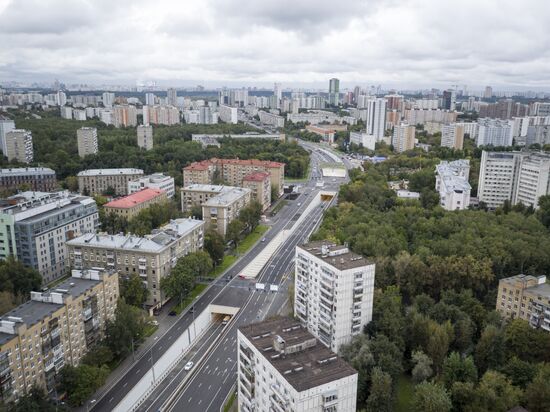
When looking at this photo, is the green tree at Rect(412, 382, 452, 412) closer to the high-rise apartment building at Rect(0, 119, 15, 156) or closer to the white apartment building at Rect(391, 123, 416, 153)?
the high-rise apartment building at Rect(0, 119, 15, 156)

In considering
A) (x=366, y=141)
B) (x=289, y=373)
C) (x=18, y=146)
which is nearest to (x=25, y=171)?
(x=18, y=146)

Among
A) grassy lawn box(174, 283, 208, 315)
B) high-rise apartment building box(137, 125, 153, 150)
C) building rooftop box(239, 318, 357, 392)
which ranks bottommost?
grassy lawn box(174, 283, 208, 315)

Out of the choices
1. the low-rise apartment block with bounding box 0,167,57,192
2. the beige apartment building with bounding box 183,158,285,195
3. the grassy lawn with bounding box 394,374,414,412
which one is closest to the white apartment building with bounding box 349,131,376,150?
the beige apartment building with bounding box 183,158,285,195

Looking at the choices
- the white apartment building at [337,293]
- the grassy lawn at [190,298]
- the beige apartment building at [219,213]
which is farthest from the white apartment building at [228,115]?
the white apartment building at [337,293]

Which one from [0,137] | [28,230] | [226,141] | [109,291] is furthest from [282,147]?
[109,291]

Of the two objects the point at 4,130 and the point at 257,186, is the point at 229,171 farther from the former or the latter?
the point at 4,130
